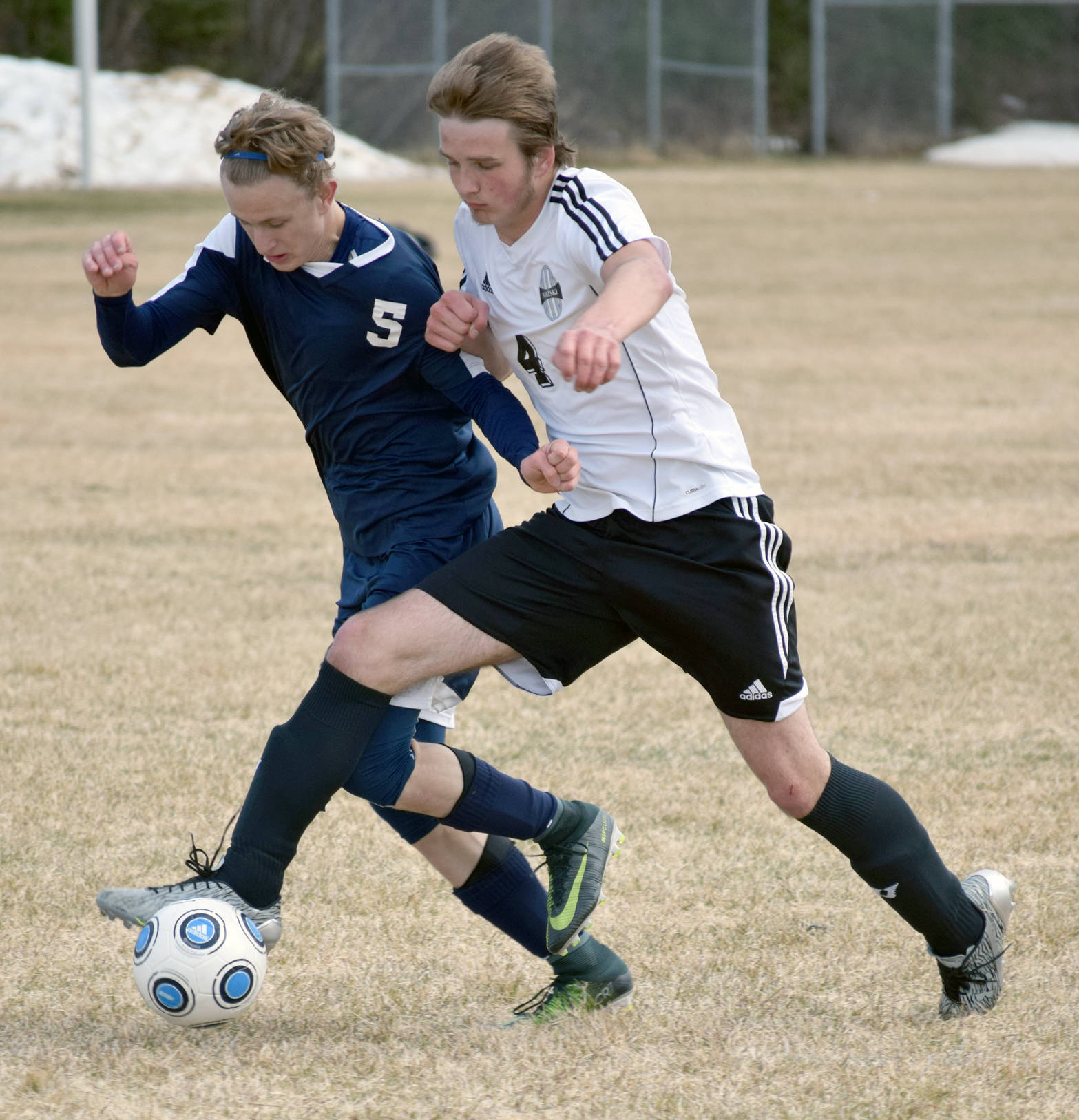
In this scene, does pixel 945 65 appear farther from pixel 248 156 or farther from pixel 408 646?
pixel 408 646

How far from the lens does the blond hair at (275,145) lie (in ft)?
9.74

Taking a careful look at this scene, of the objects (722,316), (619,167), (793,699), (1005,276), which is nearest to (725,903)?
(793,699)

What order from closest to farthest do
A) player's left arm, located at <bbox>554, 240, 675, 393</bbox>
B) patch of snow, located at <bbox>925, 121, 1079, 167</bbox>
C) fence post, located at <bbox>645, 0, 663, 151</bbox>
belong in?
player's left arm, located at <bbox>554, 240, 675, 393</bbox>
fence post, located at <bbox>645, 0, 663, 151</bbox>
patch of snow, located at <bbox>925, 121, 1079, 167</bbox>

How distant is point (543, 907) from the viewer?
3305mm

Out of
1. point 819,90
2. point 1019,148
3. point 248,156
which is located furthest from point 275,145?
point 819,90

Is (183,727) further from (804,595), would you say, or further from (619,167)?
(619,167)

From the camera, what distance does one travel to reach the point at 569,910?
3.14 m

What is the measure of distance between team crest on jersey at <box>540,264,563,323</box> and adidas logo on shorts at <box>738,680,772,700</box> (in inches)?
30.1

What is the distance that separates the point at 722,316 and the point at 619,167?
18.1 metres

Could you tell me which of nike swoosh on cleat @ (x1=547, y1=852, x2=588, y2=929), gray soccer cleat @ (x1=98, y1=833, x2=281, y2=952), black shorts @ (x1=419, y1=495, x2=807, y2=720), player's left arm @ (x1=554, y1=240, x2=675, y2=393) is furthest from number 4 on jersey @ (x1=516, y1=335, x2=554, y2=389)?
Answer: gray soccer cleat @ (x1=98, y1=833, x2=281, y2=952)

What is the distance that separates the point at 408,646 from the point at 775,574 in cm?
69

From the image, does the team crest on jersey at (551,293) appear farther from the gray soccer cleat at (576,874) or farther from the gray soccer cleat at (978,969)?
the gray soccer cleat at (978,969)

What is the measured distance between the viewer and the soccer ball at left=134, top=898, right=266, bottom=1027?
9.38ft

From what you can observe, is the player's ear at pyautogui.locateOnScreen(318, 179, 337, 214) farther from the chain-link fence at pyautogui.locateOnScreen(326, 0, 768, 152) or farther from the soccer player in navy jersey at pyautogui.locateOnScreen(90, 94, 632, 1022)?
the chain-link fence at pyautogui.locateOnScreen(326, 0, 768, 152)
